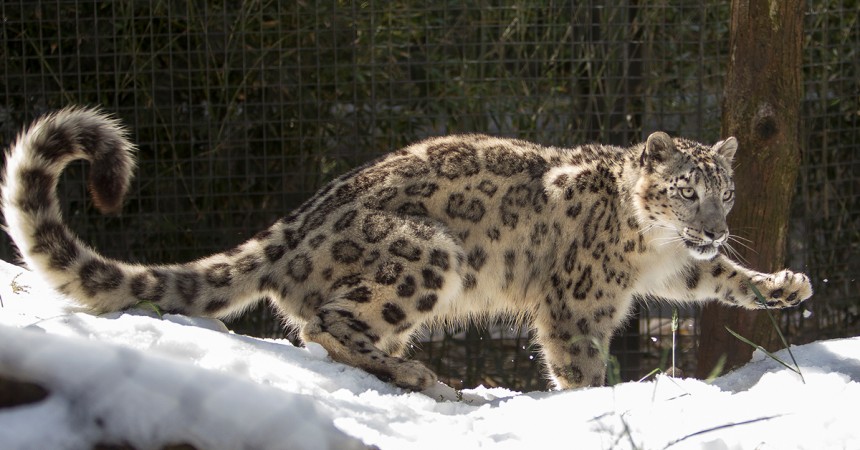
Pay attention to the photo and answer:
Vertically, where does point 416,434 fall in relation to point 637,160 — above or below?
below

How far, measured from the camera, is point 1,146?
6.50 m

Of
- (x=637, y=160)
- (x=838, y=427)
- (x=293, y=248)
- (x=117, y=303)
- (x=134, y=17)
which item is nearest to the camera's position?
(x=838, y=427)

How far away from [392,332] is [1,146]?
3316 millimetres

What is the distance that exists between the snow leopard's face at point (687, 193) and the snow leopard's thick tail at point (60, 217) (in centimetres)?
193

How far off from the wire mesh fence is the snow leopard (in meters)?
1.59

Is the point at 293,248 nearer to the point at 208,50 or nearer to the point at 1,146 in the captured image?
the point at 208,50

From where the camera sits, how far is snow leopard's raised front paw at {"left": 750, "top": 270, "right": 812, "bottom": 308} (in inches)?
188

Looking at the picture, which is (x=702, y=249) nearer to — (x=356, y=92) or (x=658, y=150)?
(x=658, y=150)

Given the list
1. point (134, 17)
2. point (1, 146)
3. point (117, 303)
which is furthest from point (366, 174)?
point (1, 146)

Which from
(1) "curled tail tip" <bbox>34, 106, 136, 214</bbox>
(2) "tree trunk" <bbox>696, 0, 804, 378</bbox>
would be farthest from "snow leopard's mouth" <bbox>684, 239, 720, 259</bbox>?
(1) "curled tail tip" <bbox>34, 106, 136, 214</bbox>

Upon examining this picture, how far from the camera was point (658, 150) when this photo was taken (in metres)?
4.85

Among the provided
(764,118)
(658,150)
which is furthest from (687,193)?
(764,118)

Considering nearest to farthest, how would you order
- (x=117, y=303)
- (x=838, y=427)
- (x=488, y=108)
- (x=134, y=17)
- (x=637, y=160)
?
1. (x=838, y=427)
2. (x=117, y=303)
3. (x=637, y=160)
4. (x=134, y=17)
5. (x=488, y=108)

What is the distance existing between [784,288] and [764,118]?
92cm
